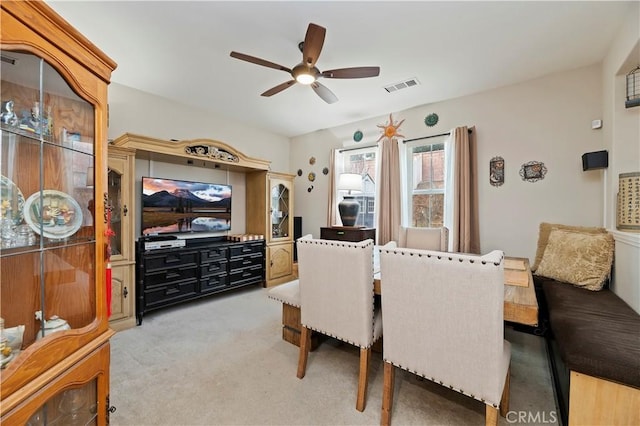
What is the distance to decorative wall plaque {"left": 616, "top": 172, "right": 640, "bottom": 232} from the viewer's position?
1899 millimetres

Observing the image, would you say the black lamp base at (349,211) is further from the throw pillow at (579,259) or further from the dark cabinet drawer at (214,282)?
the throw pillow at (579,259)

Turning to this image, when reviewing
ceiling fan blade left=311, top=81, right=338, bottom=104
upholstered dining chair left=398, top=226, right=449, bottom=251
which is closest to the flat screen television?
ceiling fan blade left=311, top=81, right=338, bottom=104

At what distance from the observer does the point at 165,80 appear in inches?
115

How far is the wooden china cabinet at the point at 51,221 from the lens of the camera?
32.4 inches

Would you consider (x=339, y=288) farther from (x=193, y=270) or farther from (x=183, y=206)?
(x=183, y=206)

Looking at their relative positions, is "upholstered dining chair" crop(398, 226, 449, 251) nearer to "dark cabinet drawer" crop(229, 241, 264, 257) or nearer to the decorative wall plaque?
the decorative wall plaque

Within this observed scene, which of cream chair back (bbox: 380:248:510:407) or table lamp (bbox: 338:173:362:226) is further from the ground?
table lamp (bbox: 338:173:362:226)

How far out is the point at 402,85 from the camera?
118 inches

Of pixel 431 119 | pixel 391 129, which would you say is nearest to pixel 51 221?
pixel 391 129

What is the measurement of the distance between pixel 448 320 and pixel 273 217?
3.42 meters

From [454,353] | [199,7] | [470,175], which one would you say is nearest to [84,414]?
[454,353]

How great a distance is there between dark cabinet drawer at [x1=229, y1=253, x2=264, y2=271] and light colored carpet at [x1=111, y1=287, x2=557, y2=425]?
1116mm

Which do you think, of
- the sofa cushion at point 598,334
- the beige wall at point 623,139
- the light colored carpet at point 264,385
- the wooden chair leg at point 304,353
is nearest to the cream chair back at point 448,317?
the sofa cushion at point 598,334

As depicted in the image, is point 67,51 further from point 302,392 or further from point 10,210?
point 302,392
